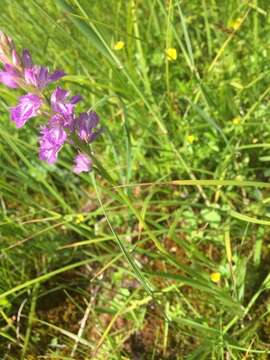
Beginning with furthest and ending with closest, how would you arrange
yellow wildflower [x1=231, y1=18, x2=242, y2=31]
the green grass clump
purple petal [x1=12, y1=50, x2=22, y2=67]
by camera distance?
yellow wildflower [x1=231, y1=18, x2=242, y2=31]
the green grass clump
purple petal [x1=12, y1=50, x2=22, y2=67]

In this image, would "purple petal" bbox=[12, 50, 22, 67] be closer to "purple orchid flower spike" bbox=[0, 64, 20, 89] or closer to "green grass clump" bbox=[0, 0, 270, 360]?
"purple orchid flower spike" bbox=[0, 64, 20, 89]

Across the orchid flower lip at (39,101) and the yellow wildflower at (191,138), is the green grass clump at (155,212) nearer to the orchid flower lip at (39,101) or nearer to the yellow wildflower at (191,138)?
the yellow wildflower at (191,138)

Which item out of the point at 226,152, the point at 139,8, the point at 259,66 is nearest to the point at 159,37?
the point at 139,8

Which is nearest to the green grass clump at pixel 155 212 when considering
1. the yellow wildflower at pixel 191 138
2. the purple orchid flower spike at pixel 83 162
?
the yellow wildflower at pixel 191 138

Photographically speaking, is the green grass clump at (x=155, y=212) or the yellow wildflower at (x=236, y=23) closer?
the green grass clump at (x=155, y=212)

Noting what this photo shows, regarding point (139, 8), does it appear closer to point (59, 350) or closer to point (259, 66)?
point (259, 66)

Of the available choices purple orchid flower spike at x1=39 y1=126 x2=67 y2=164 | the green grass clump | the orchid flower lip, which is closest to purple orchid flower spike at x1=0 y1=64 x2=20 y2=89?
the orchid flower lip
